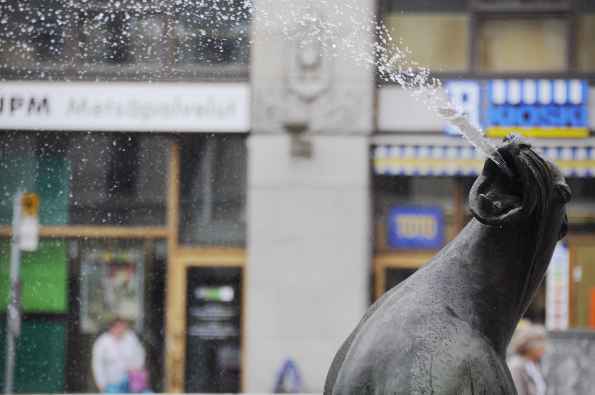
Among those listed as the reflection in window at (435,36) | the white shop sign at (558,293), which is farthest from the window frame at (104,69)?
the white shop sign at (558,293)

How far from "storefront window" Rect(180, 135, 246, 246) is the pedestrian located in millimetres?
6276

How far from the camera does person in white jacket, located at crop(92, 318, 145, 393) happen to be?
33.6ft

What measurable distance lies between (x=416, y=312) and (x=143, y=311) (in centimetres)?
1158

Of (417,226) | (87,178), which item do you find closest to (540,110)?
(417,226)

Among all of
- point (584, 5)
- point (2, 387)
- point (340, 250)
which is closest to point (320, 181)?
point (340, 250)

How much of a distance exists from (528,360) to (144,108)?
23.1 feet

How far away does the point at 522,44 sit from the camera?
14133 mm

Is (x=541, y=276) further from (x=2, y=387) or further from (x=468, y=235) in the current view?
(x=2, y=387)

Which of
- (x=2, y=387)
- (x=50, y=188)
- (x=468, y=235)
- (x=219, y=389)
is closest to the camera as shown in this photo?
(x=468, y=235)

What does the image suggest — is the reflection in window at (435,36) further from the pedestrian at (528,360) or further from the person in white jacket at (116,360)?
the pedestrian at (528,360)

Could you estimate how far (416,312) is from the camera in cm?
208

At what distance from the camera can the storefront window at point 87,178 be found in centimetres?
1246

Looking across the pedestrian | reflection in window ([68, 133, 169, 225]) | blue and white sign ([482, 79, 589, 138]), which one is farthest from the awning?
the pedestrian

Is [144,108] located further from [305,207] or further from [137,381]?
[137,381]
